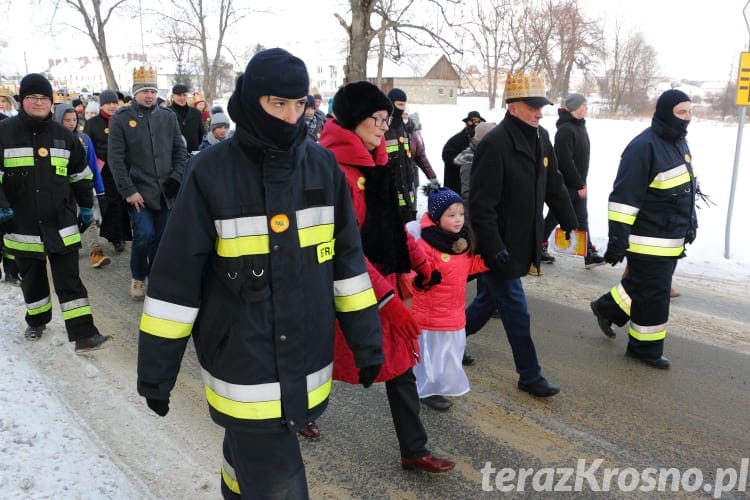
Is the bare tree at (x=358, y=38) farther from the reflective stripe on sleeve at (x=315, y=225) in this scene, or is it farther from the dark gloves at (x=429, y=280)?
the reflective stripe on sleeve at (x=315, y=225)

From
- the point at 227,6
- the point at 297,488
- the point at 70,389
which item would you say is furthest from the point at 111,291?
the point at 227,6

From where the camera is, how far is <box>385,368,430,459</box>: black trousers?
3365 millimetres

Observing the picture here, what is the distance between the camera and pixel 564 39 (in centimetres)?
3394

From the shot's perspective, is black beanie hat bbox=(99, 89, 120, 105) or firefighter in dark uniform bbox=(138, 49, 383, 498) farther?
black beanie hat bbox=(99, 89, 120, 105)

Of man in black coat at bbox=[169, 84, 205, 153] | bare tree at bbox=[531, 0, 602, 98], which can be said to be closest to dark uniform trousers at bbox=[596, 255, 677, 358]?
man in black coat at bbox=[169, 84, 205, 153]

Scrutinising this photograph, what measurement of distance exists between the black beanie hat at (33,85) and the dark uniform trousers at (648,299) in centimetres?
481

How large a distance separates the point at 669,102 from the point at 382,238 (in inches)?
112

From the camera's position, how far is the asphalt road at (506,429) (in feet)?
11.2

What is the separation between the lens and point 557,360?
5.04 meters

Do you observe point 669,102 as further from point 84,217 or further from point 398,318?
point 84,217

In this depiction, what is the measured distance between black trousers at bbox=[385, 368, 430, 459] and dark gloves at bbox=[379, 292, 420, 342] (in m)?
0.31

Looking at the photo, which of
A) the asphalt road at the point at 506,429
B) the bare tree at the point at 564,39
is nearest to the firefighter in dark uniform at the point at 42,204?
the asphalt road at the point at 506,429

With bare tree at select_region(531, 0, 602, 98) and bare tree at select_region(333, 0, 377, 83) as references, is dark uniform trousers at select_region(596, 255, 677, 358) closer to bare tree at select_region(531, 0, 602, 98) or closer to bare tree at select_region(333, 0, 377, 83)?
bare tree at select_region(333, 0, 377, 83)

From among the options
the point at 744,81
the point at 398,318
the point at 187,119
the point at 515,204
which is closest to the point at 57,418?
the point at 398,318
